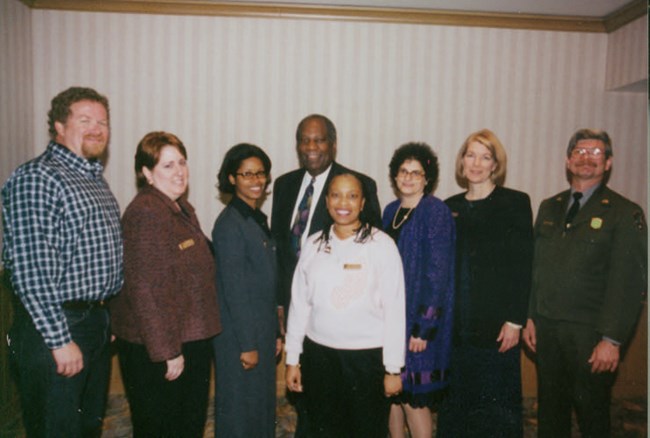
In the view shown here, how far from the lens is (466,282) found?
2.36 m

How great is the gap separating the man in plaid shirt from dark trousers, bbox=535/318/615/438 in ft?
6.89

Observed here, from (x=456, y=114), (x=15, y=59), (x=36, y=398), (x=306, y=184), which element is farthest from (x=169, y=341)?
(x=456, y=114)

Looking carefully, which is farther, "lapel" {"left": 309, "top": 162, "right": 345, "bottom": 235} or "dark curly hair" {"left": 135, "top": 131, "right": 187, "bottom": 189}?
"lapel" {"left": 309, "top": 162, "right": 345, "bottom": 235}

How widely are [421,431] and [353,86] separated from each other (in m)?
2.43

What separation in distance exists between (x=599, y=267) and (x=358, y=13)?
241cm

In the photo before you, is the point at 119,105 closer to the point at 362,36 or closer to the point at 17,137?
the point at 17,137

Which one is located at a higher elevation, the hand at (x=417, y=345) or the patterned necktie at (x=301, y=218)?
the patterned necktie at (x=301, y=218)

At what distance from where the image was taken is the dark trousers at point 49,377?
1.78 metres

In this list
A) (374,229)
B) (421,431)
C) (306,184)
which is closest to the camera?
(374,229)

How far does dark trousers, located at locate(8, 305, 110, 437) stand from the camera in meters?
1.78

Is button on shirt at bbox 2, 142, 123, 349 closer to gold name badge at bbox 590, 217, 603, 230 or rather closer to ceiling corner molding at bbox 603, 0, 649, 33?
gold name badge at bbox 590, 217, 603, 230

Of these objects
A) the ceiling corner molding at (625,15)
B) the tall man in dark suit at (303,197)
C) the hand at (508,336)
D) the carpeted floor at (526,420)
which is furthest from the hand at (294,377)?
the ceiling corner molding at (625,15)

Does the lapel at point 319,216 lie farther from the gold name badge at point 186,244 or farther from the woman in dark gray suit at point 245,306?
the gold name badge at point 186,244

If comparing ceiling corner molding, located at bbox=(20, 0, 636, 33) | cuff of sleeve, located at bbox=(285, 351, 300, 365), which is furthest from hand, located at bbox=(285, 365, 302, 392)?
ceiling corner molding, located at bbox=(20, 0, 636, 33)
